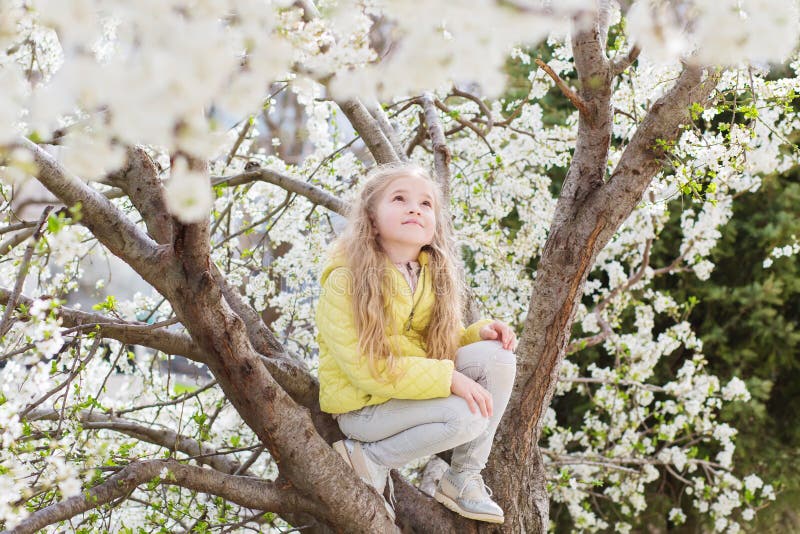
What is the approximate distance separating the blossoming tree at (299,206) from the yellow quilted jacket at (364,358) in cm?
18

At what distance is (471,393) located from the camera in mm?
2268

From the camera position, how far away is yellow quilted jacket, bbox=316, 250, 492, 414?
7.39 feet

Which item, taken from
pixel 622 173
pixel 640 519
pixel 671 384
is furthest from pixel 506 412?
pixel 640 519

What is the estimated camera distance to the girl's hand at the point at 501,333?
7.98 feet

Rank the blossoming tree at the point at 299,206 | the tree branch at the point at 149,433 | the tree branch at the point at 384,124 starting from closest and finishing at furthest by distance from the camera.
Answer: the blossoming tree at the point at 299,206, the tree branch at the point at 149,433, the tree branch at the point at 384,124

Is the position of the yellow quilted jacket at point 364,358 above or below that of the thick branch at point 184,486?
above

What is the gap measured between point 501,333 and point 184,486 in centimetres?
109

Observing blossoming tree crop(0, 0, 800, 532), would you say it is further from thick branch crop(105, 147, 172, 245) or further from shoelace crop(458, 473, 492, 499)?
shoelace crop(458, 473, 492, 499)

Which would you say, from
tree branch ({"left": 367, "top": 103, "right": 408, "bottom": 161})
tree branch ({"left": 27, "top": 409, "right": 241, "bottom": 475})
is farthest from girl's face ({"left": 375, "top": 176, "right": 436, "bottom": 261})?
tree branch ({"left": 27, "top": 409, "right": 241, "bottom": 475})

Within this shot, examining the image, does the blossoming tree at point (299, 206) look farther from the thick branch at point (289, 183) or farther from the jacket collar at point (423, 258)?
the jacket collar at point (423, 258)

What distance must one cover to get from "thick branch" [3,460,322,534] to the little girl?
232mm

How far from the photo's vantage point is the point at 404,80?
121 centimetres

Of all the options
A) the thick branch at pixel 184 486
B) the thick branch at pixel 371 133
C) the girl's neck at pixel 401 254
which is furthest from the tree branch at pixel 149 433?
the thick branch at pixel 371 133

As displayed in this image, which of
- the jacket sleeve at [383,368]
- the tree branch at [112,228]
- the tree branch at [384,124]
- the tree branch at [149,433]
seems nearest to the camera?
the tree branch at [112,228]
